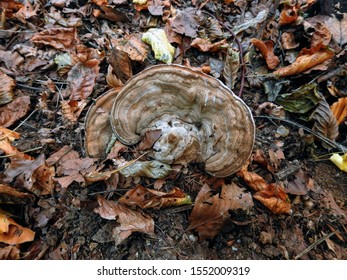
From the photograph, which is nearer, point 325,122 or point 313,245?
point 313,245

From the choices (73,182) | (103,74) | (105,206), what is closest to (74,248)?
(105,206)

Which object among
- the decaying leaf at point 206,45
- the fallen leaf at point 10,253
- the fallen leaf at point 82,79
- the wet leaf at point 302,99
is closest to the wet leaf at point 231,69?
the decaying leaf at point 206,45

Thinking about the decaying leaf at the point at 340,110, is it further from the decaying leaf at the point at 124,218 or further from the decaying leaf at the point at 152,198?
the decaying leaf at the point at 124,218

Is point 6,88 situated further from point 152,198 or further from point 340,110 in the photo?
point 340,110

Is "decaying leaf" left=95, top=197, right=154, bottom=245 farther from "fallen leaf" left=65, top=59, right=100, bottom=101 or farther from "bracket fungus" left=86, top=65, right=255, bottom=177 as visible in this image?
"fallen leaf" left=65, top=59, right=100, bottom=101

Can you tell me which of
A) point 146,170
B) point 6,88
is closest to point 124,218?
point 146,170
